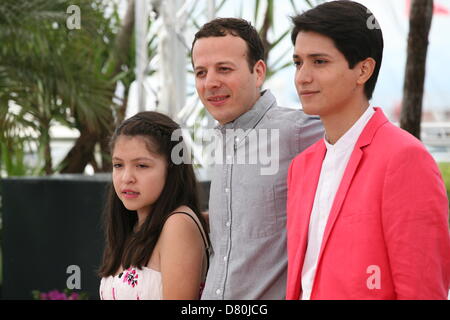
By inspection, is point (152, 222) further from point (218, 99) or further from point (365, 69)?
point (365, 69)

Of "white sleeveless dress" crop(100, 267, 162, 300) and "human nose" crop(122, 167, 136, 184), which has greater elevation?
"human nose" crop(122, 167, 136, 184)

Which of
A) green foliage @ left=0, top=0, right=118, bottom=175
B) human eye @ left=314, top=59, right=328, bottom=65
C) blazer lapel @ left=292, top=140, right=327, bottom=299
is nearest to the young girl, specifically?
blazer lapel @ left=292, top=140, right=327, bottom=299

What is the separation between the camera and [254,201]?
182 centimetres

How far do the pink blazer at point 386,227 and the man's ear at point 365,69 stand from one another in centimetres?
9

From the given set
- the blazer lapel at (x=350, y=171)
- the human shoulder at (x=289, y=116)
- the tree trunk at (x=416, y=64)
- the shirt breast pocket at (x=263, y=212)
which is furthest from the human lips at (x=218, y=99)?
the tree trunk at (x=416, y=64)

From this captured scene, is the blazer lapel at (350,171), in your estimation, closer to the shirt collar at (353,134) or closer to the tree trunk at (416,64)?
the shirt collar at (353,134)

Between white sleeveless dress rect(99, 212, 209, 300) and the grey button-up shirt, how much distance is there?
0.54ft

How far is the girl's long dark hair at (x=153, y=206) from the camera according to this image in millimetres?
2006

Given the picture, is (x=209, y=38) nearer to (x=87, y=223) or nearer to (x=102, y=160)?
(x=87, y=223)

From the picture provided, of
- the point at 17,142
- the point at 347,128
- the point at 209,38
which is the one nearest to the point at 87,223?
the point at 17,142

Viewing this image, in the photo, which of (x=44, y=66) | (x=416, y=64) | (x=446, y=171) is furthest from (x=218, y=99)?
(x=446, y=171)

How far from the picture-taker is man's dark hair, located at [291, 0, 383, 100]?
5.04 feet

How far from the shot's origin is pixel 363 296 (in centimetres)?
146

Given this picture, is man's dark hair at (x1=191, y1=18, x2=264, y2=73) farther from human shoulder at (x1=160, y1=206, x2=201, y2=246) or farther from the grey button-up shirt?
human shoulder at (x1=160, y1=206, x2=201, y2=246)
